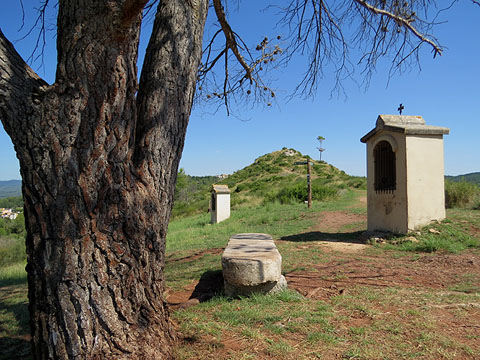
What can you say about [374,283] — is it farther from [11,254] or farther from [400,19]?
[11,254]

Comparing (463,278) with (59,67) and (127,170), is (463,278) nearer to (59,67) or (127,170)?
(127,170)

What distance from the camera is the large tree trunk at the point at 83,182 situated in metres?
2.16

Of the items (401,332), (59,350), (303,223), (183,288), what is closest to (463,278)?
(401,332)

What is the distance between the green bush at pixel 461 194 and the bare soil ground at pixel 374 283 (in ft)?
25.8

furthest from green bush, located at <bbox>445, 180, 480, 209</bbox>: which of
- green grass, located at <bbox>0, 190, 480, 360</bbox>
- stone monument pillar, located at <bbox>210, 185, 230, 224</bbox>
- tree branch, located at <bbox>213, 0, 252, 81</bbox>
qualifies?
tree branch, located at <bbox>213, 0, 252, 81</bbox>

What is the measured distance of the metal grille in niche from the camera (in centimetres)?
940

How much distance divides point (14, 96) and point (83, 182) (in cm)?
70

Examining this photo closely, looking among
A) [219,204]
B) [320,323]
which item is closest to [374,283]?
[320,323]

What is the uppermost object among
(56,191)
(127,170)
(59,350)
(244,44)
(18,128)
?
(244,44)

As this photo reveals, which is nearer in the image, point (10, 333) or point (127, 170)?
point (127, 170)

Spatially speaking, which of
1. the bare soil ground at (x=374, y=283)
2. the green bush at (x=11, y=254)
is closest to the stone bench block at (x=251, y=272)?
the bare soil ground at (x=374, y=283)

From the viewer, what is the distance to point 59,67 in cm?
224

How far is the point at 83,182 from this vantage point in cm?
220

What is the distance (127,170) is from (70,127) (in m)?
0.45
